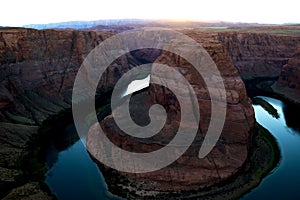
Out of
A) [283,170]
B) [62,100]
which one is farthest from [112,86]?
[283,170]

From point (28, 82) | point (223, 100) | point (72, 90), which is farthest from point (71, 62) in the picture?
point (223, 100)

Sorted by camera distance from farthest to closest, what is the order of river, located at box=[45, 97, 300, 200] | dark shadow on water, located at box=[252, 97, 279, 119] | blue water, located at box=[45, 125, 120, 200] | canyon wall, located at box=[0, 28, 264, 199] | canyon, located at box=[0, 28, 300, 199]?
dark shadow on water, located at box=[252, 97, 279, 119], canyon, located at box=[0, 28, 300, 199], canyon wall, located at box=[0, 28, 264, 199], blue water, located at box=[45, 125, 120, 200], river, located at box=[45, 97, 300, 200]

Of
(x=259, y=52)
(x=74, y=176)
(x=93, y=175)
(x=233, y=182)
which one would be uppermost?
(x=259, y=52)

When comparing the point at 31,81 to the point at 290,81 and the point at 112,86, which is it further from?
the point at 290,81

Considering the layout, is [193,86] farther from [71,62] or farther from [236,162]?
[71,62]

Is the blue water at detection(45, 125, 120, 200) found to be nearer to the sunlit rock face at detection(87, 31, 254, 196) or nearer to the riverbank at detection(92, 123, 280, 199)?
the riverbank at detection(92, 123, 280, 199)

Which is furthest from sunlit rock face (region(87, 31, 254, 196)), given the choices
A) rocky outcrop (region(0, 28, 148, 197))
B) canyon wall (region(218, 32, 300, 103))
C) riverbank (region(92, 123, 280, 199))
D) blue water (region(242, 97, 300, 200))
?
canyon wall (region(218, 32, 300, 103))

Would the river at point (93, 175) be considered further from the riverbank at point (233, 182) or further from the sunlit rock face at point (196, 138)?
the sunlit rock face at point (196, 138)
